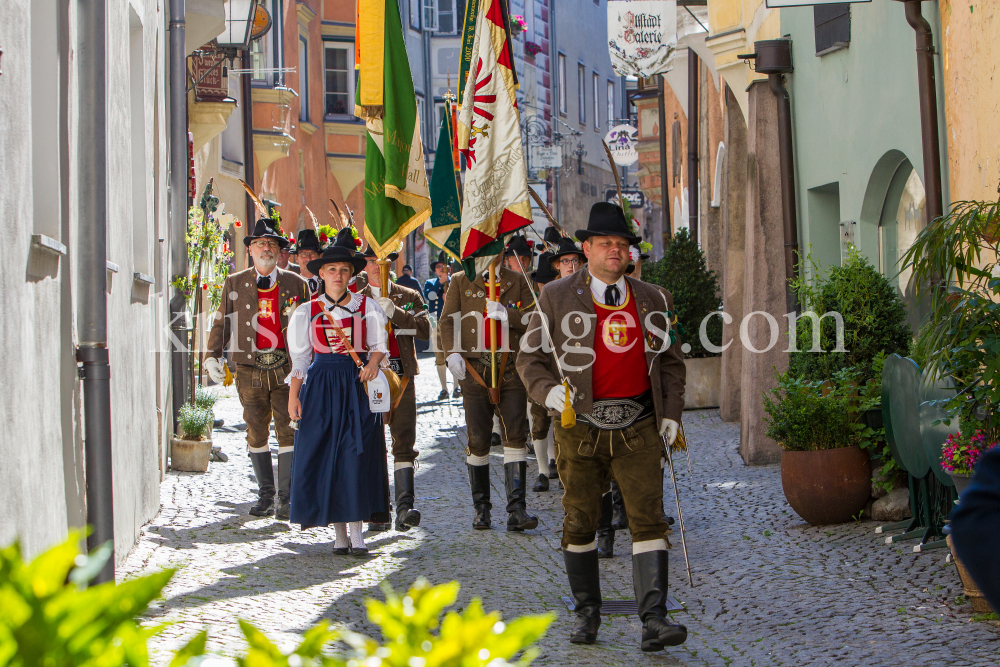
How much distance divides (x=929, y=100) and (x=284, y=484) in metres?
5.37

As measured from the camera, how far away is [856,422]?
7.64 m

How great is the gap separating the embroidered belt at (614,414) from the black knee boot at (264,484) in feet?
13.7

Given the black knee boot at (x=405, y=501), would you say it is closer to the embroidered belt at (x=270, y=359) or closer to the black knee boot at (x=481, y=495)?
the black knee boot at (x=481, y=495)

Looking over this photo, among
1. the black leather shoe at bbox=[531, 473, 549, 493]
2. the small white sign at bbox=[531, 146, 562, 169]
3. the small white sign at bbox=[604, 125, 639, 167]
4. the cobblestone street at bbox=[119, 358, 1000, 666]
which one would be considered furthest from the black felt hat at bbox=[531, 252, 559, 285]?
the small white sign at bbox=[531, 146, 562, 169]

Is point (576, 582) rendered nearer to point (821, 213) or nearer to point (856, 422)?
point (856, 422)

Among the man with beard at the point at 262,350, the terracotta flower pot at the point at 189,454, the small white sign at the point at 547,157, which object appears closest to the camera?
the man with beard at the point at 262,350

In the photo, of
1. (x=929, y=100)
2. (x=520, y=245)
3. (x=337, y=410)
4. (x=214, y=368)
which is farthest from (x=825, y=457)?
(x=214, y=368)

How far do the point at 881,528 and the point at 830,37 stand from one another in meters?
4.63

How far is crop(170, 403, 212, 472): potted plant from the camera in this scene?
35.7 ft

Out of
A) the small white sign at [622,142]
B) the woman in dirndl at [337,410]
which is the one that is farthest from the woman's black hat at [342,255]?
the small white sign at [622,142]

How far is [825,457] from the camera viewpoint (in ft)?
24.7

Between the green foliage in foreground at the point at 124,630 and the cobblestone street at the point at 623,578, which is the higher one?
the green foliage in foreground at the point at 124,630

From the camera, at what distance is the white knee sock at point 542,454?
9680 mm

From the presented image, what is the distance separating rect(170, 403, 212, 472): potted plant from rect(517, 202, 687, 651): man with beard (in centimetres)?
598
